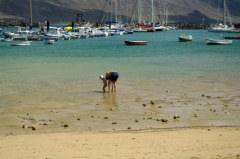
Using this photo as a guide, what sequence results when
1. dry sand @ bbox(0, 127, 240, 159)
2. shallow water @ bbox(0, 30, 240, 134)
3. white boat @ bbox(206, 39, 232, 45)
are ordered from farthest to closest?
white boat @ bbox(206, 39, 232, 45)
shallow water @ bbox(0, 30, 240, 134)
dry sand @ bbox(0, 127, 240, 159)

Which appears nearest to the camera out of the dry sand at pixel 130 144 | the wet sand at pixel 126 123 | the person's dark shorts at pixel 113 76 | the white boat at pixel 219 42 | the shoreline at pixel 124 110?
the dry sand at pixel 130 144

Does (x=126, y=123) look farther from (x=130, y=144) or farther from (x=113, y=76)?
(x=113, y=76)

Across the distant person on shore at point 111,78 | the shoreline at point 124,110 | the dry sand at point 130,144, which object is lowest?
the shoreline at point 124,110

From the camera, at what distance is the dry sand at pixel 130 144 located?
1002cm

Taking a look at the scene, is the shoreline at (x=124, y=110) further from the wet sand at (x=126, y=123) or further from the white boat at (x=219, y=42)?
the white boat at (x=219, y=42)

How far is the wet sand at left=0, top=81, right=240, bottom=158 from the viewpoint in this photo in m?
10.5

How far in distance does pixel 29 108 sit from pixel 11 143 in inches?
215

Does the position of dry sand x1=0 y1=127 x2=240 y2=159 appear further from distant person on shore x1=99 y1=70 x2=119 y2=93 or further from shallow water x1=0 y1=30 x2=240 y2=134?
distant person on shore x1=99 y1=70 x2=119 y2=93

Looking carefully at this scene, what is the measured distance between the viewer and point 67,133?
12.6 metres

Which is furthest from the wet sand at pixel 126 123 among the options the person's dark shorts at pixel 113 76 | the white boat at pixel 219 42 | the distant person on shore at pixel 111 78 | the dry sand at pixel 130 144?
the white boat at pixel 219 42

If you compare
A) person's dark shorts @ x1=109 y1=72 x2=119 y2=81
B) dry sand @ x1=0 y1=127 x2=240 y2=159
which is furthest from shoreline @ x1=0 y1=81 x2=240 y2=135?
dry sand @ x1=0 y1=127 x2=240 y2=159

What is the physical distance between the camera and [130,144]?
11.0 metres

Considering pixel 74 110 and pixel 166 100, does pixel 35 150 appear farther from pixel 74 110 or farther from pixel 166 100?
pixel 166 100

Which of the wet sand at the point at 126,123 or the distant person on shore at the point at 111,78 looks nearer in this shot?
the wet sand at the point at 126,123
